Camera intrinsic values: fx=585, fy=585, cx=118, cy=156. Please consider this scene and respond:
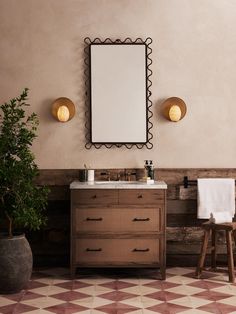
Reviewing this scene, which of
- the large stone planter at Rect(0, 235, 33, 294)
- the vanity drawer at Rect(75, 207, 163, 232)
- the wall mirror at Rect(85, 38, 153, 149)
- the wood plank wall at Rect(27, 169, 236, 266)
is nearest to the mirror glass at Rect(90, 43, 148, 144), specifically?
the wall mirror at Rect(85, 38, 153, 149)

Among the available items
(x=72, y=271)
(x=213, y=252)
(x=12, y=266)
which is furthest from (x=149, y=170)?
(x=12, y=266)

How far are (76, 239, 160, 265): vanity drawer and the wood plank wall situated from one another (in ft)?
1.88

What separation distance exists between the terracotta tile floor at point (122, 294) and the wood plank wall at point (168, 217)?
0.20 metres

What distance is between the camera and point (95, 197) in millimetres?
5270

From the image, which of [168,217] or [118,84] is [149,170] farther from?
[118,84]

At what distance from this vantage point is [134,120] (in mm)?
5762

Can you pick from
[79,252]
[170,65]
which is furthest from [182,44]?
[79,252]

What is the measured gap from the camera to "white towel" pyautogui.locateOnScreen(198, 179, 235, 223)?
5.66 meters

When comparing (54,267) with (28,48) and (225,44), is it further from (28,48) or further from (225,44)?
(225,44)

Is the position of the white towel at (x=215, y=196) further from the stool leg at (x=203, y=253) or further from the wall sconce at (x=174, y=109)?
the wall sconce at (x=174, y=109)

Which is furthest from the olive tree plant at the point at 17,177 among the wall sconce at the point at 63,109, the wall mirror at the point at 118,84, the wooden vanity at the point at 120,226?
the wall mirror at the point at 118,84

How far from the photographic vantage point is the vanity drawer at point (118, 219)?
5.27m

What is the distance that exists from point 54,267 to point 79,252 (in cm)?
63

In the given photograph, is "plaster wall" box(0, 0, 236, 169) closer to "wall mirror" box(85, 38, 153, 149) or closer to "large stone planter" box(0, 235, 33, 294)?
"wall mirror" box(85, 38, 153, 149)
